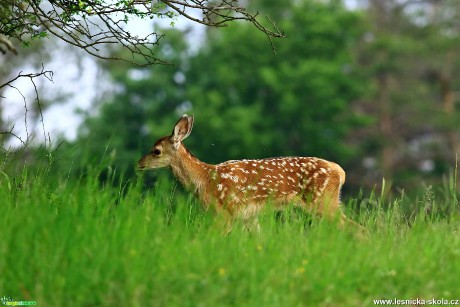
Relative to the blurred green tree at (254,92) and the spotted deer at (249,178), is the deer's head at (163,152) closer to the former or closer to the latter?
the spotted deer at (249,178)

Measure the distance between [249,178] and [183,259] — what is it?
4132 millimetres

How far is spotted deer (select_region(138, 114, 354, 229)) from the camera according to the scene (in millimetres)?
10617

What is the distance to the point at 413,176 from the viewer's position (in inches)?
1556

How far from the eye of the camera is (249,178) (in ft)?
35.6

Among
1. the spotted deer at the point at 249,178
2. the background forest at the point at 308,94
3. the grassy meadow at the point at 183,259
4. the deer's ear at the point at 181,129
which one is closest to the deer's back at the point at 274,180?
the spotted deer at the point at 249,178

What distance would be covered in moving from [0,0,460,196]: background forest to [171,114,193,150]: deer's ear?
23015 mm

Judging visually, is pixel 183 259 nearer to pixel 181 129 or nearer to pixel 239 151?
pixel 181 129

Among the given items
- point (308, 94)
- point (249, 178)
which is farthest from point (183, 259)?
point (308, 94)

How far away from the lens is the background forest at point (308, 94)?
36969 mm

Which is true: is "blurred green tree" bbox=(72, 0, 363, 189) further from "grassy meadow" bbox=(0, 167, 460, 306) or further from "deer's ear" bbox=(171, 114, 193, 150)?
"grassy meadow" bbox=(0, 167, 460, 306)

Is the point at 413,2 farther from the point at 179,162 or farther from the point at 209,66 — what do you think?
the point at 179,162

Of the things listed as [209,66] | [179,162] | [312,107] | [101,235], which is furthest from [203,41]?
[101,235]

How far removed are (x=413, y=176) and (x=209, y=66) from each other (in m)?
10.2

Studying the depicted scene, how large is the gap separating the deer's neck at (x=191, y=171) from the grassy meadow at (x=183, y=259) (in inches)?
112
